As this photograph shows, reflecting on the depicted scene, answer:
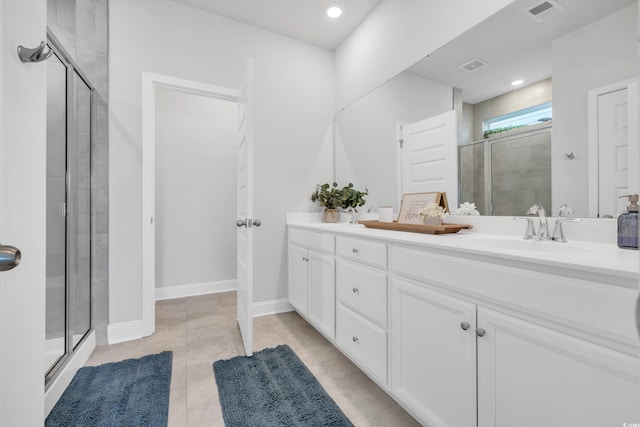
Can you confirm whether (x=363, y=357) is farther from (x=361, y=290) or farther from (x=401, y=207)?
(x=401, y=207)

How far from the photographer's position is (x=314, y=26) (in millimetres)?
2662

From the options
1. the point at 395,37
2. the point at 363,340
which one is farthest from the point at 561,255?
the point at 395,37

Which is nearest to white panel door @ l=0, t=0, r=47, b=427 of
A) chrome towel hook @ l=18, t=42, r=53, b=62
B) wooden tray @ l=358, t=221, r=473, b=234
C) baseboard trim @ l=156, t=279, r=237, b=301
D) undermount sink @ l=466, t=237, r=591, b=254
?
chrome towel hook @ l=18, t=42, r=53, b=62

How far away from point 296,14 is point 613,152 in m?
2.43

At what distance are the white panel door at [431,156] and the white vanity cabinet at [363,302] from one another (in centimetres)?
68

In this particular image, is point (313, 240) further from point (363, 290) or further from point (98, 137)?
point (98, 137)

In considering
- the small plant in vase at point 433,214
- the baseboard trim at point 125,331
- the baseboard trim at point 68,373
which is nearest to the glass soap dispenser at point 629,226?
the small plant in vase at point 433,214

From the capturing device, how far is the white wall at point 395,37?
5.60 ft

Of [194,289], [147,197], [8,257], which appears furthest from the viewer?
[194,289]

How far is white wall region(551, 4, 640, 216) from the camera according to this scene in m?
1.11

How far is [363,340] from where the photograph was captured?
1.55 meters

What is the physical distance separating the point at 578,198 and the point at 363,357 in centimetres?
125

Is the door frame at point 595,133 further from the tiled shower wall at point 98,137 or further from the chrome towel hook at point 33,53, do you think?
the tiled shower wall at point 98,137

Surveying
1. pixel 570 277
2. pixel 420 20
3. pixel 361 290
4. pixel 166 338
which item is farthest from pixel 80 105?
pixel 570 277
